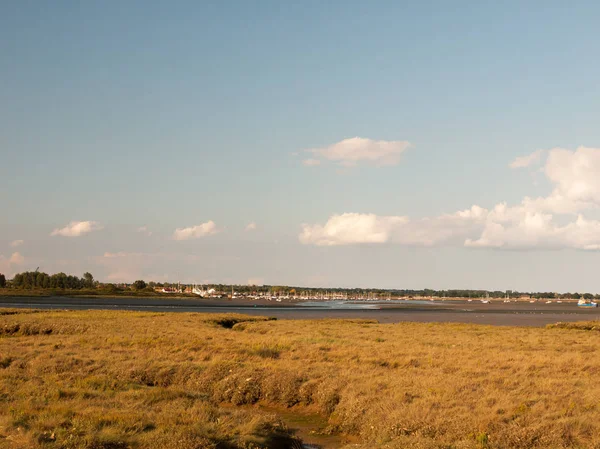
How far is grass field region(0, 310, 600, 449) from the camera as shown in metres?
15.6

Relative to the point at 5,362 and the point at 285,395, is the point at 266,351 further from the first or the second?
the point at 5,362

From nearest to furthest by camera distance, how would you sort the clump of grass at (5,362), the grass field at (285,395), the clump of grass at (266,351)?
the grass field at (285,395)
the clump of grass at (5,362)
the clump of grass at (266,351)

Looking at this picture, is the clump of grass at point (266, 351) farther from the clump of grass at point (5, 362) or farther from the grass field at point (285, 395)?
the clump of grass at point (5, 362)

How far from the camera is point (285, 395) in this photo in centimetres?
2283

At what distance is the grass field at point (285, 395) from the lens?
1562 cm

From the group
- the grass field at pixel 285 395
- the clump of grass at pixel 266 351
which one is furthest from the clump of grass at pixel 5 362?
the clump of grass at pixel 266 351

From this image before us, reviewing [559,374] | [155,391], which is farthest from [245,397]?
[559,374]

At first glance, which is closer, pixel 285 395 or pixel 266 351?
pixel 285 395

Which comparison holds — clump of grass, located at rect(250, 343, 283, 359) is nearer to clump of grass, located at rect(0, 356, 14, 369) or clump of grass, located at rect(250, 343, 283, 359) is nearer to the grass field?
the grass field

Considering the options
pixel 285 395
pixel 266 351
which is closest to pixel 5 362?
pixel 266 351

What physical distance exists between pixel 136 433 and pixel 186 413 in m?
2.60

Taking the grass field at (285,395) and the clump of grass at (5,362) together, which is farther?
the clump of grass at (5,362)

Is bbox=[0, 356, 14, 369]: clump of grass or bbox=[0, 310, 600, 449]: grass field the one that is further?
bbox=[0, 356, 14, 369]: clump of grass

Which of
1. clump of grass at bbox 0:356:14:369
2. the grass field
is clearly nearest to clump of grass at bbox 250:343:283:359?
the grass field
